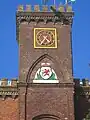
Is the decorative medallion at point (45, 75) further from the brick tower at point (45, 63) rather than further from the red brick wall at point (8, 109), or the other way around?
the red brick wall at point (8, 109)

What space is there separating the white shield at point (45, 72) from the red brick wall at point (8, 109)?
3479 mm

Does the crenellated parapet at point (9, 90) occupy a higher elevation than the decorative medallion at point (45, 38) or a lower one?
lower

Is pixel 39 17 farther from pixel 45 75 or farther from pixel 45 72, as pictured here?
pixel 45 75

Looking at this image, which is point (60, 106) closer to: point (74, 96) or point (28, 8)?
point (74, 96)

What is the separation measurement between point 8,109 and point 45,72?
4.82 metres

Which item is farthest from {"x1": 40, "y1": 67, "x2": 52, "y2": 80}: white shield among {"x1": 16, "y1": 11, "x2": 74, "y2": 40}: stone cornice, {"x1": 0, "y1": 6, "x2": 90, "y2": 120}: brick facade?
{"x1": 16, "y1": 11, "x2": 74, "y2": 40}: stone cornice

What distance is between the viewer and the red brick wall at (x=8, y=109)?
52.9 meters

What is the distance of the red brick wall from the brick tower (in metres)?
1.75

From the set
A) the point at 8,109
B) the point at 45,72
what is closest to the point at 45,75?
the point at 45,72

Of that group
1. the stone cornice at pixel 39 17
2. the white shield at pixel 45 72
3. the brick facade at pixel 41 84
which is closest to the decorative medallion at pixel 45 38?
the brick facade at pixel 41 84

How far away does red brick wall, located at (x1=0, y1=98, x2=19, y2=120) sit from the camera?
174 ft

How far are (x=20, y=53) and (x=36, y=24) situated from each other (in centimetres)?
318

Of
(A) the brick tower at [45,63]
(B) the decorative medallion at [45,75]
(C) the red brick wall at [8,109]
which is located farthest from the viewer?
(C) the red brick wall at [8,109]

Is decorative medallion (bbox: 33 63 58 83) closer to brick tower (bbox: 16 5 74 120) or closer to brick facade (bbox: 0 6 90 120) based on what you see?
brick tower (bbox: 16 5 74 120)
